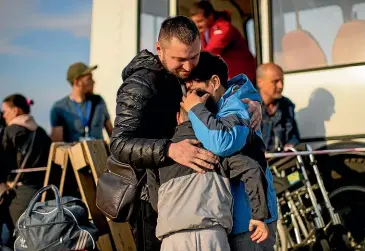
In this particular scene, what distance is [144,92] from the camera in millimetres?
3588

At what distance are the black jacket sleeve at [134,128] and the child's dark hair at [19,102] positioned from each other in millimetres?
4131

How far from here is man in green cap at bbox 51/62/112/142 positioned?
7.57 metres

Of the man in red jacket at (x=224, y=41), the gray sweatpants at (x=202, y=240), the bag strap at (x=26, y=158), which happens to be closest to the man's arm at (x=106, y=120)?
the bag strap at (x=26, y=158)

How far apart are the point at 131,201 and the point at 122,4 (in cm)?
440

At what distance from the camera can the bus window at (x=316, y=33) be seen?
694 cm

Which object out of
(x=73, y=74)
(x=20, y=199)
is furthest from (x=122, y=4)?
(x=20, y=199)

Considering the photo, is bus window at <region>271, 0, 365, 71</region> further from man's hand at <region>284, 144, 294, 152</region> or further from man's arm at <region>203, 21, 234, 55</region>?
man's hand at <region>284, 144, 294, 152</region>

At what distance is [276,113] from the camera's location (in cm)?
676

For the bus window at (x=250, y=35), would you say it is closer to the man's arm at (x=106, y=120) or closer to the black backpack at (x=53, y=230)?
the man's arm at (x=106, y=120)

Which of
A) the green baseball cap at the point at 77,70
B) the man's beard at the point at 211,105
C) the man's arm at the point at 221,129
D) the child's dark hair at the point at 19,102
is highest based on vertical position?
the green baseball cap at the point at 77,70

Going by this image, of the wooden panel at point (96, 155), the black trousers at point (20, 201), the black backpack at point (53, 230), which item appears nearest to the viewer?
the black backpack at point (53, 230)

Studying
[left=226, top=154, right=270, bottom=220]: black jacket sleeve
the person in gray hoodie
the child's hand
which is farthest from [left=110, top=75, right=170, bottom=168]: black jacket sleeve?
the person in gray hoodie

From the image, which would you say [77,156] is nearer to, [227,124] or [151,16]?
[151,16]

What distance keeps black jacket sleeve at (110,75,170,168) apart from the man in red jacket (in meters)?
3.97
